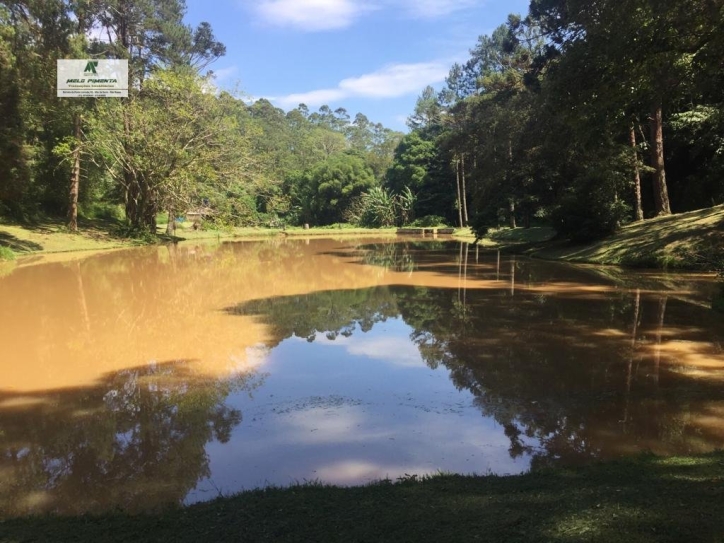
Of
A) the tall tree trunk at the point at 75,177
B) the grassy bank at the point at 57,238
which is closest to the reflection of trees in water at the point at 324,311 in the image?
the grassy bank at the point at 57,238

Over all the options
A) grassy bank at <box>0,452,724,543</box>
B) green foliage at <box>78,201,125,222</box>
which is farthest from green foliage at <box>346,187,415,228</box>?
grassy bank at <box>0,452,724,543</box>

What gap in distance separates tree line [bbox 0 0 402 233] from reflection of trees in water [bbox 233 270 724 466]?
1796 centimetres

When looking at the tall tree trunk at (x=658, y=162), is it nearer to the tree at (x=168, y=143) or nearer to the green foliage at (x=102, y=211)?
the tree at (x=168, y=143)

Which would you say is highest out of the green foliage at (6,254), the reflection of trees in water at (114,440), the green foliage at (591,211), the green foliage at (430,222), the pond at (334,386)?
the green foliage at (430,222)

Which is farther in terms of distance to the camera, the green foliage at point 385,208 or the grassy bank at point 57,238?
the green foliage at point 385,208

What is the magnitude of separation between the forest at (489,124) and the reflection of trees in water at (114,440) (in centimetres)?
942

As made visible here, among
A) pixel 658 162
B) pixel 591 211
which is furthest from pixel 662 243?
pixel 658 162

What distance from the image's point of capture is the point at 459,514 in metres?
3.03

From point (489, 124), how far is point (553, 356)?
74.0 feet

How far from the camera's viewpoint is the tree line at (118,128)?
22203 millimetres

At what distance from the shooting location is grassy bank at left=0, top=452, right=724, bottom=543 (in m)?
2.71

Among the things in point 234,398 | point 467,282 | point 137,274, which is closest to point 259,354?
point 234,398

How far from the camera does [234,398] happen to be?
618 centimetres

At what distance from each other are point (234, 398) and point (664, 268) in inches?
582
